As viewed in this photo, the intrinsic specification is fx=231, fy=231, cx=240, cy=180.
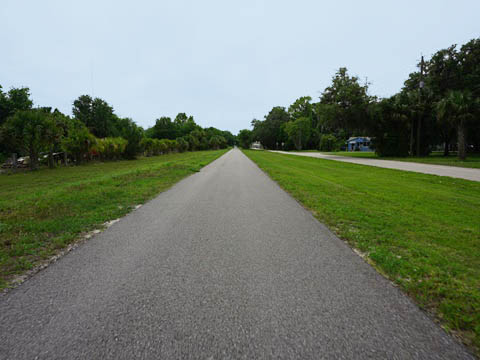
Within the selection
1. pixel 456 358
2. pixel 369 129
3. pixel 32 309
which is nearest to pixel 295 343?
pixel 456 358

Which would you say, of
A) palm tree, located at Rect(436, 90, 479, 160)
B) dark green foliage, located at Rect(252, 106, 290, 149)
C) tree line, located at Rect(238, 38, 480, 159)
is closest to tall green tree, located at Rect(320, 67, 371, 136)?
tree line, located at Rect(238, 38, 480, 159)

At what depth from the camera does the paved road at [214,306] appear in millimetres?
1759

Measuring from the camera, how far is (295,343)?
1.79 m

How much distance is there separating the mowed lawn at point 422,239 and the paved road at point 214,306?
26cm

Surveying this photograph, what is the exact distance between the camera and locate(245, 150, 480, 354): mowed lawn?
2309 mm

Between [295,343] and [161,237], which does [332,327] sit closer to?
[295,343]

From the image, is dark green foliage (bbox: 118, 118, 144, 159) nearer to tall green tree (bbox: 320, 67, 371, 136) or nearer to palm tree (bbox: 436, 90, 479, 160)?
tall green tree (bbox: 320, 67, 371, 136)

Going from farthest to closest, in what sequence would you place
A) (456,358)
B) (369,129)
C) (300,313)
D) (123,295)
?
1. (369,129)
2. (123,295)
3. (300,313)
4. (456,358)

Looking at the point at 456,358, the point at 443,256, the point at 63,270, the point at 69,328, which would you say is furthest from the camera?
the point at 443,256

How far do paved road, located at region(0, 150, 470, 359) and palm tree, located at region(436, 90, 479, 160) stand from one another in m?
28.3

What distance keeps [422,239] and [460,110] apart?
1078 inches

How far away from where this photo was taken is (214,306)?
2238 mm

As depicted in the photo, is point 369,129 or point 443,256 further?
point 369,129

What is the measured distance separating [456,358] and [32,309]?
361 cm
